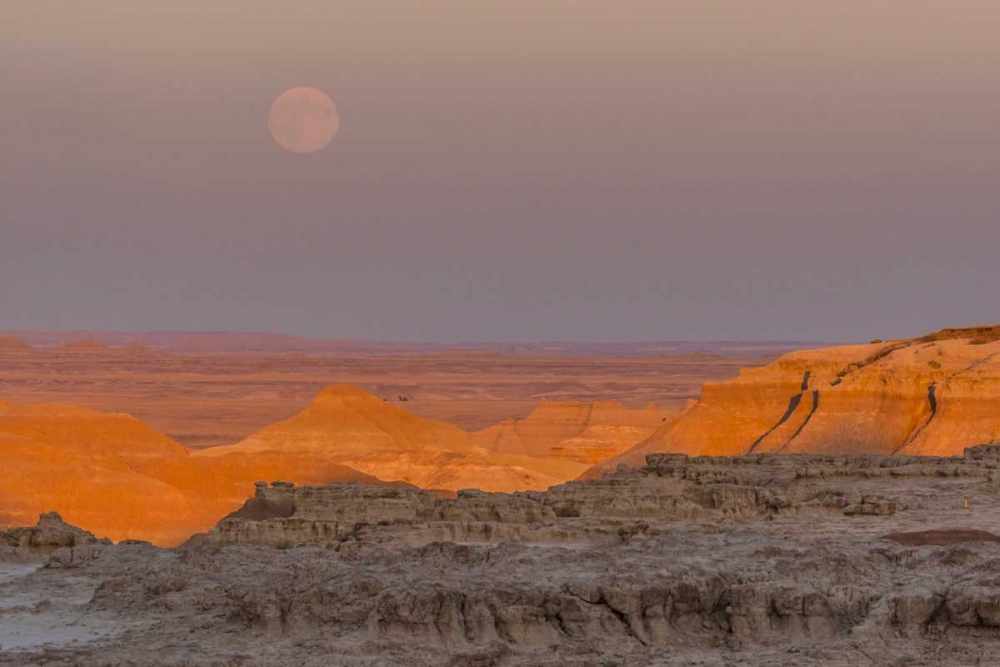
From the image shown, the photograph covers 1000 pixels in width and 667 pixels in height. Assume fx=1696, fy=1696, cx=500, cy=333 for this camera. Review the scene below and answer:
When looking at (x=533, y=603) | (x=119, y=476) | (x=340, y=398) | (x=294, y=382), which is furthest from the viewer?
(x=294, y=382)

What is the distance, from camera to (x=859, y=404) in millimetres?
43062

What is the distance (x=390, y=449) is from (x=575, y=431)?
20727 mm

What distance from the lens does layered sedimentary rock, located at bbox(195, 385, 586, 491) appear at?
183 feet

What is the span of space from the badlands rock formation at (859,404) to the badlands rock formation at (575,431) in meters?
22.0

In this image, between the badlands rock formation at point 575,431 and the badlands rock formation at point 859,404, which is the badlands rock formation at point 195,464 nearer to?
the badlands rock formation at point 575,431

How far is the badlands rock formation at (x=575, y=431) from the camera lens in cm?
7481

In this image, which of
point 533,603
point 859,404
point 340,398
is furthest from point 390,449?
point 533,603

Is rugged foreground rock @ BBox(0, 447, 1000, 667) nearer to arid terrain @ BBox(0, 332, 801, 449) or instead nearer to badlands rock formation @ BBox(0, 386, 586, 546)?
badlands rock formation @ BBox(0, 386, 586, 546)

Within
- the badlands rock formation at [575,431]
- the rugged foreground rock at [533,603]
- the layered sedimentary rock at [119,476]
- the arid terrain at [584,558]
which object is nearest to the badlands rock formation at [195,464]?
the layered sedimentary rock at [119,476]

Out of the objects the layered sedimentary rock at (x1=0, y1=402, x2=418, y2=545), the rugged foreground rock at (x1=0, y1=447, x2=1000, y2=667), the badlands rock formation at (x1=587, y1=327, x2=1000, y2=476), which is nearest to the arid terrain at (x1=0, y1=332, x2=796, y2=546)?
the layered sedimentary rock at (x1=0, y1=402, x2=418, y2=545)

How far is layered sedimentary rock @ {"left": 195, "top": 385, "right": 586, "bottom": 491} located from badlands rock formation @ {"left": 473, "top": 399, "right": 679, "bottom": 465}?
4.00m

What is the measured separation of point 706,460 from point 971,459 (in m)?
4.30

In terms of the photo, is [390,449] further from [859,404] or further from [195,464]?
[859,404]

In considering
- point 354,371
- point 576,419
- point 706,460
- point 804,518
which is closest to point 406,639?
point 804,518
